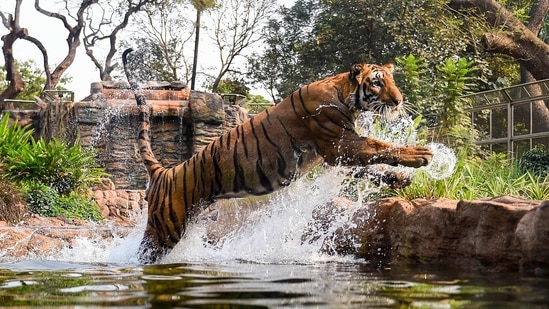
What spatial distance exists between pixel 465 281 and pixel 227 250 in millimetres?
3380

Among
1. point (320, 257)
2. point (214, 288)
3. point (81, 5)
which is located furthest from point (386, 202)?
point (81, 5)

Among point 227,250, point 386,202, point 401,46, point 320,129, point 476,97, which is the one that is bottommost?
point 227,250

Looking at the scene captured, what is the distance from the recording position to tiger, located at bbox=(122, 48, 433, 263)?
241 inches

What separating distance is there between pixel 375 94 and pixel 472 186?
306cm

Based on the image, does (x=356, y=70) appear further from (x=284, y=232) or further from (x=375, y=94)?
(x=284, y=232)

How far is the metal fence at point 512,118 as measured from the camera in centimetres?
1617

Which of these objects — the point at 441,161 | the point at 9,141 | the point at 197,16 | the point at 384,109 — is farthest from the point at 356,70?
the point at 197,16

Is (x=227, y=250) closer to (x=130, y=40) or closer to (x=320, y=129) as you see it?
(x=320, y=129)

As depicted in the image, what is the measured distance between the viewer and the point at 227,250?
7113mm

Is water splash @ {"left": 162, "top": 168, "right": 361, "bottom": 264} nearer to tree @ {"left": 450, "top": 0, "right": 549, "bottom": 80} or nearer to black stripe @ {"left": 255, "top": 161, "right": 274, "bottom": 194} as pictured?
black stripe @ {"left": 255, "top": 161, "right": 274, "bottom": 194}

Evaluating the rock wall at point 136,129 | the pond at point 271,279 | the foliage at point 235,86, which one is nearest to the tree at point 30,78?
the foliage at point 235,86

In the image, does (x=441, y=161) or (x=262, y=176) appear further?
(x=441, y=161)

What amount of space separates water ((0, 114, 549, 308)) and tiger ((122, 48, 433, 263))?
23cm

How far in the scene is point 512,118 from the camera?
1694 centimetres
